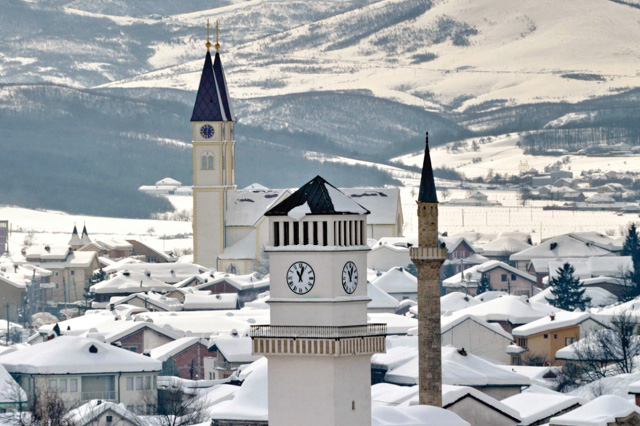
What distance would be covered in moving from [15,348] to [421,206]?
35.7m

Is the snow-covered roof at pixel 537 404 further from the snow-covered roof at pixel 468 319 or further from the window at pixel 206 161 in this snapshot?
the window at pixel 206 161

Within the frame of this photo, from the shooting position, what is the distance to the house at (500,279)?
192875mm

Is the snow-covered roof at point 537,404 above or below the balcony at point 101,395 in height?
above

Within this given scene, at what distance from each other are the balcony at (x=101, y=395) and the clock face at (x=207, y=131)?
321 feet

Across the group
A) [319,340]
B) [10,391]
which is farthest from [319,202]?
[10,391]

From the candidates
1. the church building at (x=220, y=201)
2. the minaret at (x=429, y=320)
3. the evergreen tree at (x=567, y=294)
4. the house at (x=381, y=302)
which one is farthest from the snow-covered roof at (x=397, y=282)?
the minaret at (x=429, y=320)

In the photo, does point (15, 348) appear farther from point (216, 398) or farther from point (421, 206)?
point (421, 206)

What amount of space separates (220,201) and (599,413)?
130216 mm

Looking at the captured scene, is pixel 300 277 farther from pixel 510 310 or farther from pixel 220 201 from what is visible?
pixel 220 201

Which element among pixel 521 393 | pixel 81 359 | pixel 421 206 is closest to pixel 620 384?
pixel 521 393

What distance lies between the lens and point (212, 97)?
19088 cm

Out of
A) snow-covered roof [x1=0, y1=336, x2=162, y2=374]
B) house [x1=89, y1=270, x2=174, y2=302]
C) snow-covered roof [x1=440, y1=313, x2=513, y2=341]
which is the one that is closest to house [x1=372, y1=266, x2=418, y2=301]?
house [x1=89, y1=270, x2=174, y2=302]

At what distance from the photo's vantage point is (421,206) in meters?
75.4

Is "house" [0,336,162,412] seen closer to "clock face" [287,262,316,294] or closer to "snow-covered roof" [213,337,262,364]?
"snow-covered roof" [213,337,262,364]
